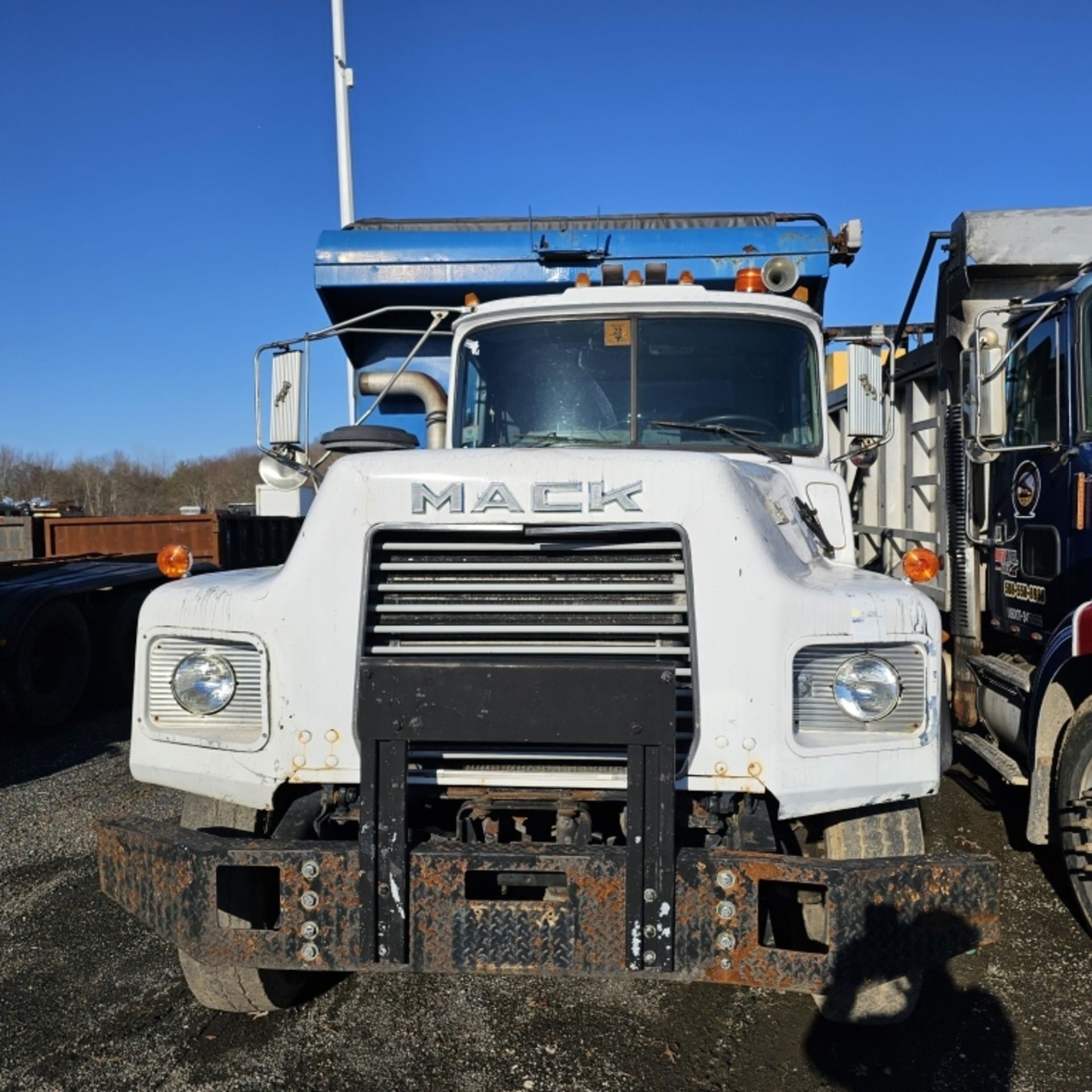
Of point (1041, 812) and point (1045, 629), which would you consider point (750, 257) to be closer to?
point (1045, 629)

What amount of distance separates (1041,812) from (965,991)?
89 cm

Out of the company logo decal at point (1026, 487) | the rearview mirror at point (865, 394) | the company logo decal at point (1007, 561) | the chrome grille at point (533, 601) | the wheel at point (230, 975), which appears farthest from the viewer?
the company logo decal at point (1007, 561)

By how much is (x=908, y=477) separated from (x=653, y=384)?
3.16 m

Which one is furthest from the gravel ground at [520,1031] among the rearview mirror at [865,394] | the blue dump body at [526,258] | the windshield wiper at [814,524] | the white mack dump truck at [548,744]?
the blue dump body at [526,258]

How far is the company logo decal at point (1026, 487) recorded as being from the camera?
455cm

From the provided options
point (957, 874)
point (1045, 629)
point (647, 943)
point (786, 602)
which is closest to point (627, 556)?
point (786, 602)

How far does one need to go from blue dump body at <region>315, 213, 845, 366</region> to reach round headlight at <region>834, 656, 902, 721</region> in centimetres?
363

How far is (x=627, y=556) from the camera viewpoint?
2.64 metres

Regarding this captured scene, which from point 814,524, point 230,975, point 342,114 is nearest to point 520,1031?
point 230,975

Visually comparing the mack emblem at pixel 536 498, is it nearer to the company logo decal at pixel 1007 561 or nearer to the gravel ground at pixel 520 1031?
the gravel ground at pixel 520 1031

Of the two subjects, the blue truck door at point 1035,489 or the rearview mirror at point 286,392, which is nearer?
the rearview mirror at point 286,392

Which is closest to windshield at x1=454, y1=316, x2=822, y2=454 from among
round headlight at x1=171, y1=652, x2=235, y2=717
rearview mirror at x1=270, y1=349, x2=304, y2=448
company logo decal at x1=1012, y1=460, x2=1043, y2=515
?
rearview mirror at x1=270, y1=349, x2=304, y2=448

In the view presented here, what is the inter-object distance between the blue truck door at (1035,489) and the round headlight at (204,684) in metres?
3.46

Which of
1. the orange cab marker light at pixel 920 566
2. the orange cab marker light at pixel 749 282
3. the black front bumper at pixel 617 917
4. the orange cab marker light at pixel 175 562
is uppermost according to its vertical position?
the orange cab marker light at pixel 749 282
